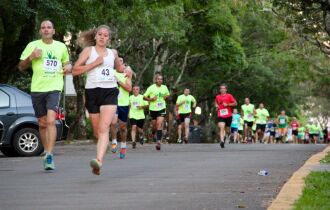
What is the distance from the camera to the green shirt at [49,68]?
12633mm

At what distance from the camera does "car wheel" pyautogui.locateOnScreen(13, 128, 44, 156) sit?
18.2 meters

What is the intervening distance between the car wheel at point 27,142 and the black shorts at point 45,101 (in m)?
5.69

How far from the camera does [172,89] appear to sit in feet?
162

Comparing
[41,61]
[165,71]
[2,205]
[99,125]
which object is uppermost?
[165,71]

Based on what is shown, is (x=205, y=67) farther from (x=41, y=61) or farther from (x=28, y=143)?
(x=41, y=61)

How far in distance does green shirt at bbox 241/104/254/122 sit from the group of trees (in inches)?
135

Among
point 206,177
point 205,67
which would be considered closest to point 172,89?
point 205,67

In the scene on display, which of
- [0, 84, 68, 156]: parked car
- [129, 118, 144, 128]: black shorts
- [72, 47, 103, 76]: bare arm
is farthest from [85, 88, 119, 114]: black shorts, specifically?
[129, 118, 144, 128]: black shorts

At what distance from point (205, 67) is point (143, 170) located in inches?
1602

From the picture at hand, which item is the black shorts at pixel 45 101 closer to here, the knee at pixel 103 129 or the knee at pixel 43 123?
the knee at pixel 43 123

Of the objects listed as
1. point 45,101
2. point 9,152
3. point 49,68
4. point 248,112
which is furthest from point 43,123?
point 248,112

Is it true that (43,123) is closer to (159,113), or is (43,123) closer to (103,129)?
(103,129)

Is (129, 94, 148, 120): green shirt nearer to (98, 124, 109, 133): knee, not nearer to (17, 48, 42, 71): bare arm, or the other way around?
(17, 48, 42, 71): bare arm

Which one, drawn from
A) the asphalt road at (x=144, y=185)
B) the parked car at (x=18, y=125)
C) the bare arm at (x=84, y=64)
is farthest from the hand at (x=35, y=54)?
the parked car at (x=18, y=125)
